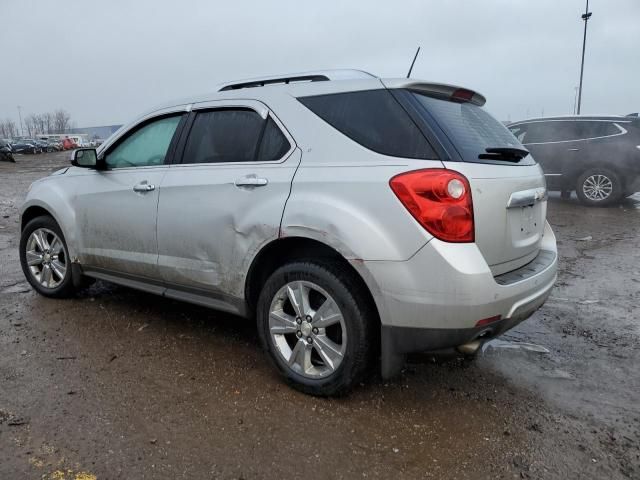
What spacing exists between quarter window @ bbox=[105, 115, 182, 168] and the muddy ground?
1.23m

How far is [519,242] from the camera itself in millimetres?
2689

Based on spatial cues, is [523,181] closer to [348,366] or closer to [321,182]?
[321,182]

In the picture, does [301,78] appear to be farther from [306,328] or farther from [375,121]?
[306,328]

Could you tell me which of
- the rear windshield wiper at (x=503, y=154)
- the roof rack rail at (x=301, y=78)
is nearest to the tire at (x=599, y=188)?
the rear windshield wiper at (x=503, y=154)

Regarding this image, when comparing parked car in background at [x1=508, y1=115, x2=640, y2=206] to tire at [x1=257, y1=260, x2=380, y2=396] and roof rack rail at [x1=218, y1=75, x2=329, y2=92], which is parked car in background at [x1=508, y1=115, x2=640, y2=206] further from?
tire at [x1=257, y1=260, x2=380, y2=396]

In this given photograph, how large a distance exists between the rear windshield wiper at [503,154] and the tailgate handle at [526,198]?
0.67ft

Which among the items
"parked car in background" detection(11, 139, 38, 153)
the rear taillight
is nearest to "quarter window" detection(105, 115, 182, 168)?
the rear taillight

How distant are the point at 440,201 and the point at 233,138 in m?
1.45

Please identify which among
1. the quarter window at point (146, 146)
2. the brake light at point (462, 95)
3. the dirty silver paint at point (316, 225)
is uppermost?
the brake light at point (462, 95)

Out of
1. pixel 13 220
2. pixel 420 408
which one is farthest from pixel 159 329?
pixel 13 220

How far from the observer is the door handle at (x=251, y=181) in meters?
2.87

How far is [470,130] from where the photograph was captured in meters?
2.77

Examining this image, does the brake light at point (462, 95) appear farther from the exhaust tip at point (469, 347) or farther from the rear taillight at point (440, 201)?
the exhaust tip at point (469, 347)

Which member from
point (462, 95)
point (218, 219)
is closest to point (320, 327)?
point (218, 219)
